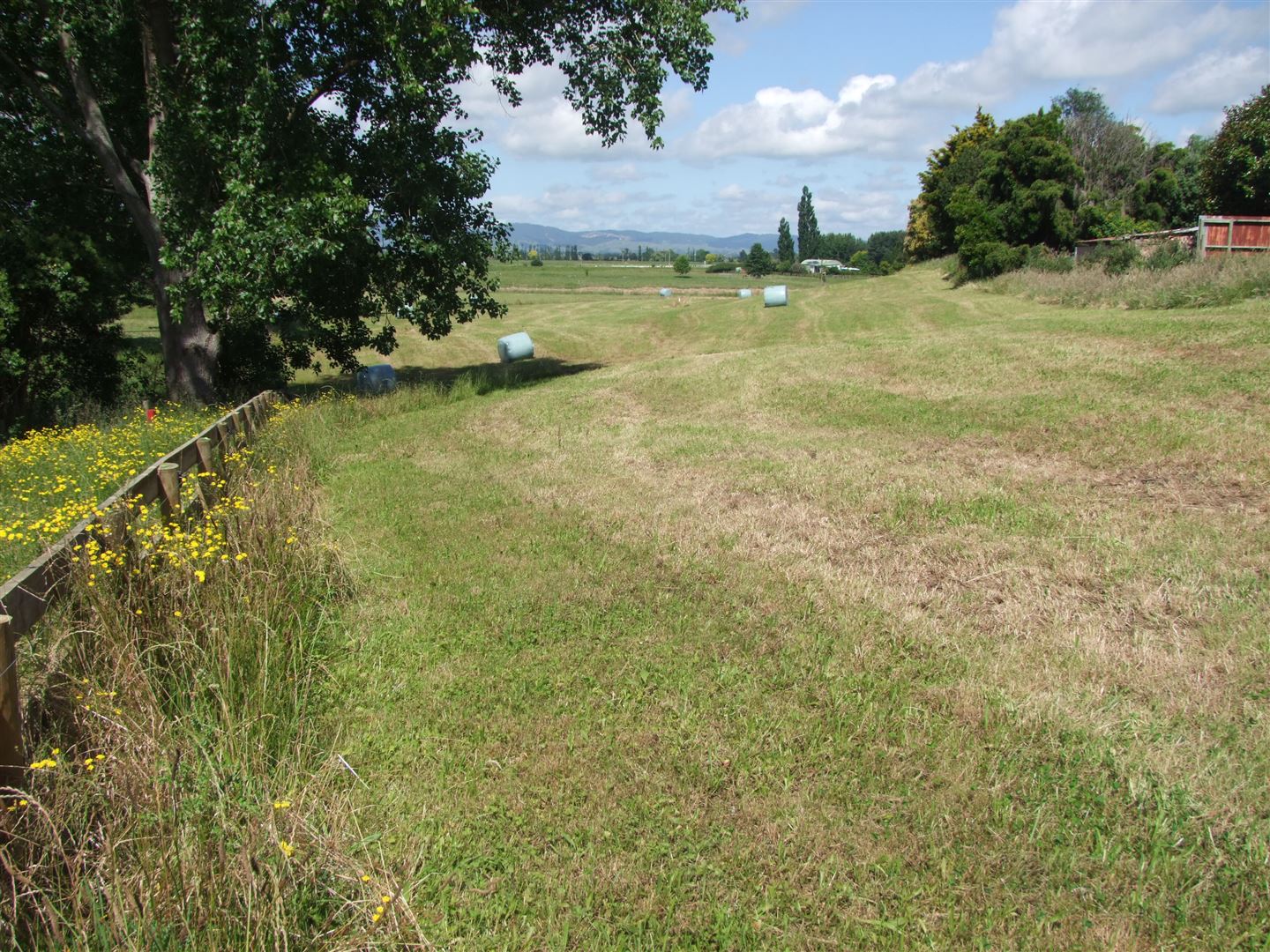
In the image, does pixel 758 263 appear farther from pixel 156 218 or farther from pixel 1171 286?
pixel 156 218

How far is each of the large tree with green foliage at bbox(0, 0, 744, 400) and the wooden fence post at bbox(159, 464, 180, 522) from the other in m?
9.91

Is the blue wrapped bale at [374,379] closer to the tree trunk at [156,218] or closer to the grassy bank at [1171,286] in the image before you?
the tree trunk at [156,218]

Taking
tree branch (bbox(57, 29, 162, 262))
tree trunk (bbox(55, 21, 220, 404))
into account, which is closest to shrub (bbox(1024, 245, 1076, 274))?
tree trunk (bbox(55, 21, 220, 404))

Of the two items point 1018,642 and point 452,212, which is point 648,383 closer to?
point 452,212

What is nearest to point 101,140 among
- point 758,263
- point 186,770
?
point 186,770

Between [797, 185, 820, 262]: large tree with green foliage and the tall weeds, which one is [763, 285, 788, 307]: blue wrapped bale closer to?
the tall weeds

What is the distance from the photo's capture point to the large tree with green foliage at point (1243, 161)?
3272 centimetres

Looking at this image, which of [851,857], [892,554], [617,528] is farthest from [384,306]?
[851,857]

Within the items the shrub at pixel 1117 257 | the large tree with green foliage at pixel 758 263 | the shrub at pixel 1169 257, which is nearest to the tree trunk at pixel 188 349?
the shrub at pixel 1169 257

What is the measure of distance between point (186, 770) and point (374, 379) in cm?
1866

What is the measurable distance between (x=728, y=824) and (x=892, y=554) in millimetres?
3677

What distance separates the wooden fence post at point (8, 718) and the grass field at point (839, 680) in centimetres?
→ 152

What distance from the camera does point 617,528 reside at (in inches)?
322

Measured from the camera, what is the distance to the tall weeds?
2.91 m
